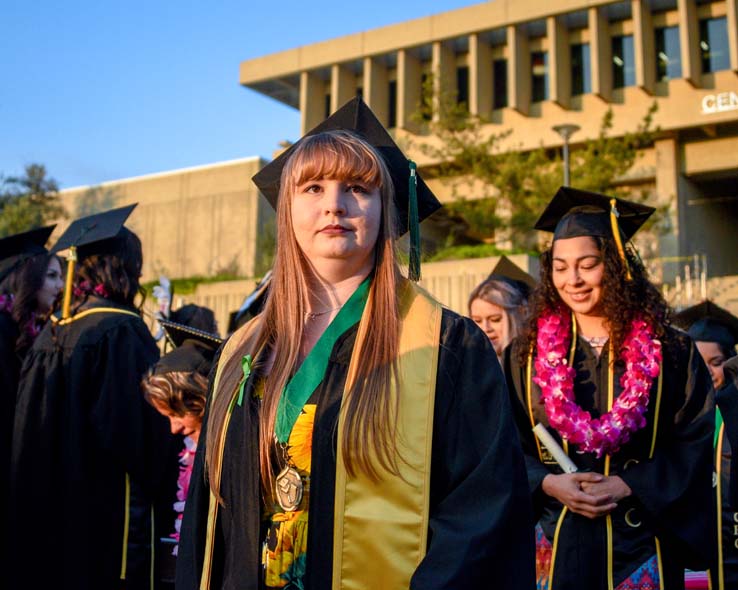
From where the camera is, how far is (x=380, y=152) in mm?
2412

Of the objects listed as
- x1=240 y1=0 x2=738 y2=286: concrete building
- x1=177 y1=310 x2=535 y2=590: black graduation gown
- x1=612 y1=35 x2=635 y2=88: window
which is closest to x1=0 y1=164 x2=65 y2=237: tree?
x1=240 y1=0 x2=738 y2=286: concrete building

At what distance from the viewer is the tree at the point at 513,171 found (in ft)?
64.2

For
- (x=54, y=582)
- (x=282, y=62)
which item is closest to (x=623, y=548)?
(x=54, y=582)

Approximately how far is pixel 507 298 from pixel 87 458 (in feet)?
8.64

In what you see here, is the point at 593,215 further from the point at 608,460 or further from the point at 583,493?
the point at 583,493

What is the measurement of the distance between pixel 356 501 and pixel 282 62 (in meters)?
31.4

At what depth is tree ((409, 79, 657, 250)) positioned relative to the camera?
64.2 ft

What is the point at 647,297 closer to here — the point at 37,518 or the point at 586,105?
the point at 37,518

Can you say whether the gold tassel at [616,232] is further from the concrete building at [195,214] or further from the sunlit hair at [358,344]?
the concrete building at [195,214]

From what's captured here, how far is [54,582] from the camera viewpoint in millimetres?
4332

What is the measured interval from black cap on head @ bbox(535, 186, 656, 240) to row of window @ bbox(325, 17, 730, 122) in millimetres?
23295

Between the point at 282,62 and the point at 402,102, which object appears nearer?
the point at 402,102

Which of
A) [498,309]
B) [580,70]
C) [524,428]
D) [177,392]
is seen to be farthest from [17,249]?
[580,70]

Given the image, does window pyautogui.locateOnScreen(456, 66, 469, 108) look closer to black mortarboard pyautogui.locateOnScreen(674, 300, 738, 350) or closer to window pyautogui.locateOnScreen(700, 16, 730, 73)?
window pyautogui.locateOnScreen(700, 16, 730, 73)
